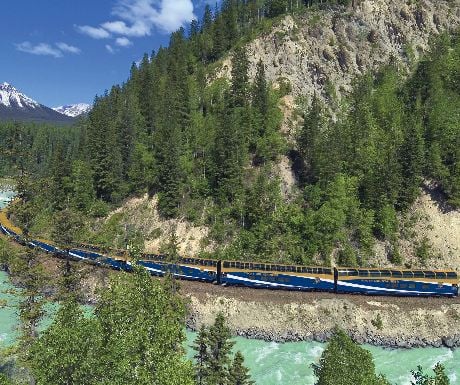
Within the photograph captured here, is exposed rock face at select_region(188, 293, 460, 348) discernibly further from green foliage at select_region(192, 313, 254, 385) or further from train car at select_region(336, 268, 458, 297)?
green foliage at select_region(192, 313, 254, 385)

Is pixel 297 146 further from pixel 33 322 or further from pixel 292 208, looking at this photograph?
pixel 33 322

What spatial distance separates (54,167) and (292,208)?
4443cm

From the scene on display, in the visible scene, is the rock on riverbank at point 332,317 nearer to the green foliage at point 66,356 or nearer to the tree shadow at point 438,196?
the tree shadow at point 438,196

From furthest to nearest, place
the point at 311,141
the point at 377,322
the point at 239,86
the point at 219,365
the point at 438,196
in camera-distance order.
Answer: the point at 239,86 → the point at 311,141 → the point at 438,196 → the point at 377,322 → the point at 219,365

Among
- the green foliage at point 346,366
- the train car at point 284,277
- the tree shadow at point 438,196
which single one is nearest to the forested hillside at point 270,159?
the tree shadow at point 438,196

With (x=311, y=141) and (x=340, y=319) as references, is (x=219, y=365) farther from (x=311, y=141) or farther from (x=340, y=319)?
(x=311, y=141)

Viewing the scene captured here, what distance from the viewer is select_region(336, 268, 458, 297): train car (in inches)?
1737

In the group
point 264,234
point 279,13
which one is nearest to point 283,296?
point 264,234

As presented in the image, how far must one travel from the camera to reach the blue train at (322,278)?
145ft

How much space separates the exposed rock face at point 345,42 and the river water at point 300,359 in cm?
5451

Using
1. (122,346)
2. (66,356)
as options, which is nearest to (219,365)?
(122,346)

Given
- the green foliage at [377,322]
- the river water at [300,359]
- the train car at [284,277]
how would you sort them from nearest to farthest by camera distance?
the river water at [300,359]
the green foliage at [377,322]
the train car at [284,277]

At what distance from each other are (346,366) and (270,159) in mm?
48808

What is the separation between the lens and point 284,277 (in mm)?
45438
